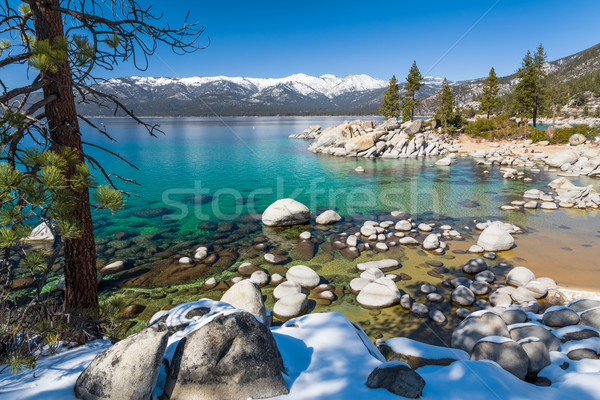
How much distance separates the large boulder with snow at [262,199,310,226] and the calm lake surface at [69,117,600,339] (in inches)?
25.9

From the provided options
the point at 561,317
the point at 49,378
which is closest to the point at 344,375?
the point at 49,378

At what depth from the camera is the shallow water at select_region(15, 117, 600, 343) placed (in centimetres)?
1001

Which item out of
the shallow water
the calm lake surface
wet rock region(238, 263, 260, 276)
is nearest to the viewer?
the shallow water

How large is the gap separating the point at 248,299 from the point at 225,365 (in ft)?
11.6

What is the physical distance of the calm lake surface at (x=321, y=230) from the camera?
1033 cm

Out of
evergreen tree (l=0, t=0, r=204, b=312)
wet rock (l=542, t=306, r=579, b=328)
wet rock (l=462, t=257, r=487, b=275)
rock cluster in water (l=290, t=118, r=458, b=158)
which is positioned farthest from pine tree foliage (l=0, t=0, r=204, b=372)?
rock cluster in water (l=290, t=118, r=458, b=158)

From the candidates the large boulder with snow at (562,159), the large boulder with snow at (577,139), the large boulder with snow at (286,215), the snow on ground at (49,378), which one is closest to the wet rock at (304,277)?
the large boulder with snow at (286,215)

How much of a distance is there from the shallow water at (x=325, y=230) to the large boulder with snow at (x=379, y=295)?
0.36 m

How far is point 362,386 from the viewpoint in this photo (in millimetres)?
4176

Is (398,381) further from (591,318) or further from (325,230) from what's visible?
(325,230)

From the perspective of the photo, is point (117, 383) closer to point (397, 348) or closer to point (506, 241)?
point (397, 348)

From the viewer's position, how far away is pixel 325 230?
15.5 m

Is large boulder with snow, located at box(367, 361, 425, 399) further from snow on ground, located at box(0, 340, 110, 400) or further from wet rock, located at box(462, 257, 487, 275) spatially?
wet rock, located at box(462, 257, 487, 275)

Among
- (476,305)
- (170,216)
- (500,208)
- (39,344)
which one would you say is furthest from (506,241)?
(170,216)
